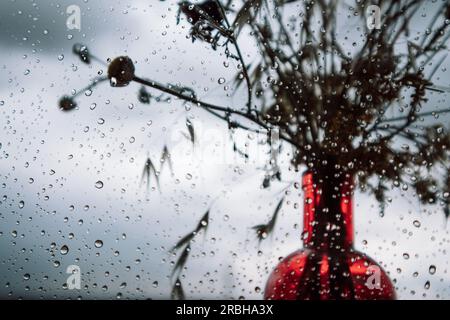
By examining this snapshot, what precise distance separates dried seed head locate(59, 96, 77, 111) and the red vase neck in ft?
1.42

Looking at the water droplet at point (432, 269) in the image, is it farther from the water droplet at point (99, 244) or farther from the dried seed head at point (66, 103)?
the dried seed head at point (66, 103)

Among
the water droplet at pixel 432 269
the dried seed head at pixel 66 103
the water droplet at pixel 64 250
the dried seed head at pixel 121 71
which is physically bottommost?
the water droplet at pixel 432 269

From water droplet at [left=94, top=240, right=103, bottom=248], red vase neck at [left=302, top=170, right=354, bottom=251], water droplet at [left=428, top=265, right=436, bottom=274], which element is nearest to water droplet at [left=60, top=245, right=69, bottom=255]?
water droplet at [left=94, top=240, right=103, bottom=248]

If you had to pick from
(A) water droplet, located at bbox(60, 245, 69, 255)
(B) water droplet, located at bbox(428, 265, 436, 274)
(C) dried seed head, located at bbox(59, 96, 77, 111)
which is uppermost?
(C) dried seed head, located at bbox(59, 96, 77, 111)

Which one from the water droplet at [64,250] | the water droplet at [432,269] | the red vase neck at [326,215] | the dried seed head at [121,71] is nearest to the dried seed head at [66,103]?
the dried seed head at [121,71]

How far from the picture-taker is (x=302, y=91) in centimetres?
86

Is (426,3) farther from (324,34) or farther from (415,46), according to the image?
(324,34)

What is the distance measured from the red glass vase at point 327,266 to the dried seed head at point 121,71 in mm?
372

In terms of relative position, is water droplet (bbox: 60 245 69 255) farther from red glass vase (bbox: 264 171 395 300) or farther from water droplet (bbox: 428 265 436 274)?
water droplet (bbox: 428 265 436 274)

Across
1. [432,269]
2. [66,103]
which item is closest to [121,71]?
[66,103]

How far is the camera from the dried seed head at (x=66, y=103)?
0.85m

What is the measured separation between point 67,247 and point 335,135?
502 mm

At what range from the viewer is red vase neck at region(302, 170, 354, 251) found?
771 mm
